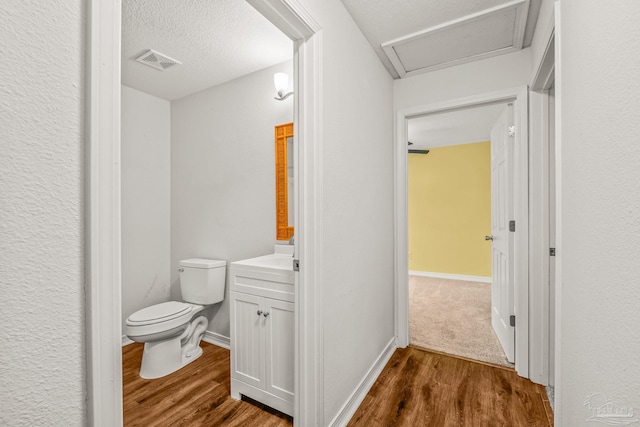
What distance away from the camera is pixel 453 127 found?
3883mm

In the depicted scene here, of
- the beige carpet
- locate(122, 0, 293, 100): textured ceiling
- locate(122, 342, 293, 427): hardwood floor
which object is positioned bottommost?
locate(122, 342, 293, 427): hardwood floor

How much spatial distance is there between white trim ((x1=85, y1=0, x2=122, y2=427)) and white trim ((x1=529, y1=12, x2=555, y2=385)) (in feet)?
7.13

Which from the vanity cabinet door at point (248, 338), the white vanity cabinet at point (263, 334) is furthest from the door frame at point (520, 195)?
the vanity cabinet door at point (248, 338)

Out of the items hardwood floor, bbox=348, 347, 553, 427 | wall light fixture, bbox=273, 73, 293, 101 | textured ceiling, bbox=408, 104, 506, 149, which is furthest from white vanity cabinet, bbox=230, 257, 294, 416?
textured ceiling, bbox=408, 104, 506, 149

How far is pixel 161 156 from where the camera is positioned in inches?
110

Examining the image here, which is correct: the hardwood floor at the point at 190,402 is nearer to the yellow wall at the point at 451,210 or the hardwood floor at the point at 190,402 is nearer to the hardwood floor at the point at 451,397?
the hardwood floor at the point at 451,397

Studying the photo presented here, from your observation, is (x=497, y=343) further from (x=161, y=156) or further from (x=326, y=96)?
(x=161, y=156)

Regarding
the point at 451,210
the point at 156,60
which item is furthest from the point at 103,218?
the point at 451,210

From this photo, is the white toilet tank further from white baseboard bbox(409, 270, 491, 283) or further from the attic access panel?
white baseboard bbox(409, 270, 491, 283)

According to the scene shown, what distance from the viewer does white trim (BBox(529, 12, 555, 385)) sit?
5.90 feet

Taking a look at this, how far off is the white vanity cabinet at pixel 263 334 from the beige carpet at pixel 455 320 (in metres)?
1.38

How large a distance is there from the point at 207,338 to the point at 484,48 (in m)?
3.17

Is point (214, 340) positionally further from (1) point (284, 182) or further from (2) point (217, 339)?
(1) point (284, 182)

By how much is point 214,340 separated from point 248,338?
1086 millimetres
